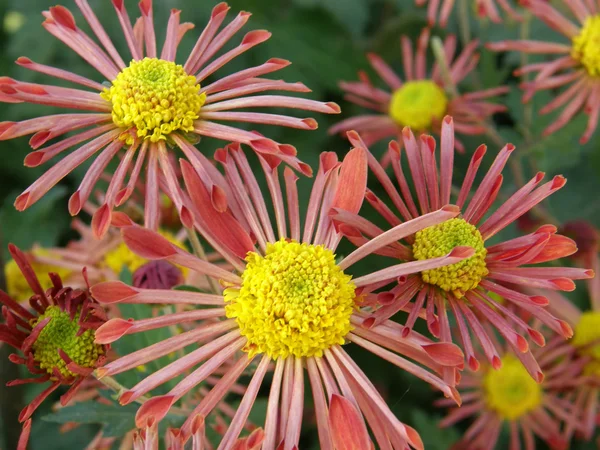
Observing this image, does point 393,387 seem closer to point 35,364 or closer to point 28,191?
point 35,364

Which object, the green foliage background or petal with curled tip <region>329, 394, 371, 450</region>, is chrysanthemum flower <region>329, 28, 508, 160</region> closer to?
the green foliage background

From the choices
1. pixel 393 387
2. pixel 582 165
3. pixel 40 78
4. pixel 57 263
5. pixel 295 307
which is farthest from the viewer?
pixel 582 165

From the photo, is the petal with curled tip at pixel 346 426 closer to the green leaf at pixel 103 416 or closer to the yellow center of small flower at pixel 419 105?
the green leaf at pixel 103 416

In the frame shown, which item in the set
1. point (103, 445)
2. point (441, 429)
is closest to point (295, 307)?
point (103, 445)

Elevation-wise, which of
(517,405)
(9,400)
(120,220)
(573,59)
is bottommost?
(517,405)

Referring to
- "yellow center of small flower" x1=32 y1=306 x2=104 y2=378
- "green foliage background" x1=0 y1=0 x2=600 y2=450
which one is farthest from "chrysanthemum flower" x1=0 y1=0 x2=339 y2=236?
"green foliage background" x1=0 y1=0 x2=600 y2=450

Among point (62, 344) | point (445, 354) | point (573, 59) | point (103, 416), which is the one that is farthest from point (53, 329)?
point (573, 59)

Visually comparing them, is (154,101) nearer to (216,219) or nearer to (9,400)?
(216,219)
